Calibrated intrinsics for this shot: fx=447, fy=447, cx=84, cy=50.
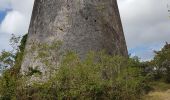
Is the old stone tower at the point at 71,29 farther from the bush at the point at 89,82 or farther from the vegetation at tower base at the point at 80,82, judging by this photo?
the bush at the point at 89,82

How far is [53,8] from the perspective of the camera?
19609 mm

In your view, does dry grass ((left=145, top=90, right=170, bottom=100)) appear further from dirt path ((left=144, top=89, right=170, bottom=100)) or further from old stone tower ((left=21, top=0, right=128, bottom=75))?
old stone tower ((left=21, top=0, right=128, bottom=75))

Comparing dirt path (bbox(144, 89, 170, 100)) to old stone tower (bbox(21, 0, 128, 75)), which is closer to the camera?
old stone tower (bbox(21, 0, 128, 75))

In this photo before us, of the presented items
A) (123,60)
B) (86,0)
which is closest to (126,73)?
(123,60)

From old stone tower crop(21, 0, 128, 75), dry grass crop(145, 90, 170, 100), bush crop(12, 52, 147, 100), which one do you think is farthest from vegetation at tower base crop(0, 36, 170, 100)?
dry grass crop(145, 90, 170, 100)

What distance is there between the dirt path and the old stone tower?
235 cm

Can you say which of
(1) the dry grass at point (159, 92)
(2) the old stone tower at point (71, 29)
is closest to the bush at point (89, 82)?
(2) the old stone tower at point (71, 29)

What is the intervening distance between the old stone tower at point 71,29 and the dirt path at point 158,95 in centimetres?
235

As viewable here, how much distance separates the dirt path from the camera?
19.2 meters

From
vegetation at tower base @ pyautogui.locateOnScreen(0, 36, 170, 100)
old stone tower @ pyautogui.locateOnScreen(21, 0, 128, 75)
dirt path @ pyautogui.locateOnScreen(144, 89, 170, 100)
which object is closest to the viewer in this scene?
vegetation at tower base @ pyautogui.locateOnScreen(0, 36, 170, 100)

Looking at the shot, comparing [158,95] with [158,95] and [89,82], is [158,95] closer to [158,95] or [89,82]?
[158,95]

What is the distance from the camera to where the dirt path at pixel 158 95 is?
755 inches

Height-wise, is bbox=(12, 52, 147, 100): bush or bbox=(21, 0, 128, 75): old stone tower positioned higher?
bbox=(21, 0, 128, 75): old stone tower

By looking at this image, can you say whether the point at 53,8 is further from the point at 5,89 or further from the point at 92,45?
the point at 5,89
